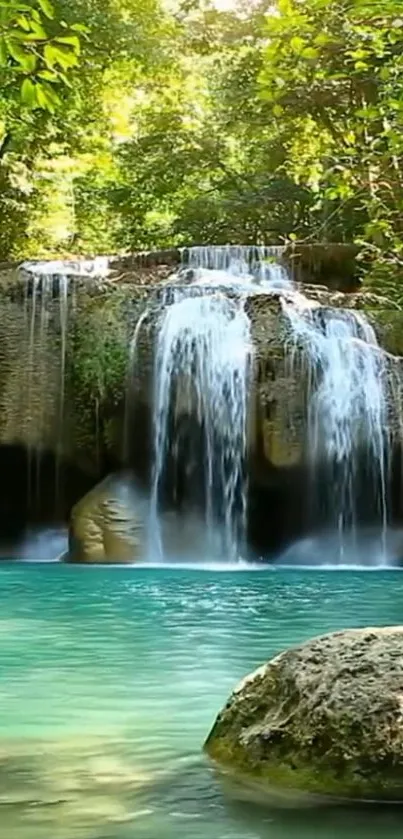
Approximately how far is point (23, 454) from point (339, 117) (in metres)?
8.99

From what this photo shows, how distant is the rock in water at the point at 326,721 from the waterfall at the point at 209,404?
12.0 metres

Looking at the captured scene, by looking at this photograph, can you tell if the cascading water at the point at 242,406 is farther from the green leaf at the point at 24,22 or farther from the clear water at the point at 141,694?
the green leaf at the point at 24,22

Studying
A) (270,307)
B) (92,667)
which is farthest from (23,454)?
(92,667)

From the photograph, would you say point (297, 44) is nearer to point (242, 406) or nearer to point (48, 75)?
point (48, 75)

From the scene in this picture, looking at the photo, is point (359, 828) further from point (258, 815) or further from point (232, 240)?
point (232, 240)

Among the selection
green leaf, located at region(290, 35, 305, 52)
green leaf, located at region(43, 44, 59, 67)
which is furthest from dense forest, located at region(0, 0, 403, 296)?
green leaf, located at region(43, 44, 59, 67)

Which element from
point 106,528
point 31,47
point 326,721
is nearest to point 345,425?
point 106,528

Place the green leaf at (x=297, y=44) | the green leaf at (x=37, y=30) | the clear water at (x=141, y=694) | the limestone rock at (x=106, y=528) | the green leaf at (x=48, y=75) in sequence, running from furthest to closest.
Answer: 1. the limestone rock at (x=106, y=528)
2. the green leaf at (x=297, y=44)
3. the green leaf at (x=48, y=75)
4. the green leaf at (x=37, y=30)
5. the clear water at (x=141, y=694)

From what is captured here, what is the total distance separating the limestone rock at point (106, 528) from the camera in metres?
15.3

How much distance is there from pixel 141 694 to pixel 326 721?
214 cm

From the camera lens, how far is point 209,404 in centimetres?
1677

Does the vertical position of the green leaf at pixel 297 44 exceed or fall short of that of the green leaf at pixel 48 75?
it exceeds it

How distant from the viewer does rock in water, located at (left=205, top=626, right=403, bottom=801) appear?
11.8 feet

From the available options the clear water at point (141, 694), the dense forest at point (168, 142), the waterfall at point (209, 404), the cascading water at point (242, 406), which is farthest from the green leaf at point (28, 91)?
the dense forest at point (168, 142)
